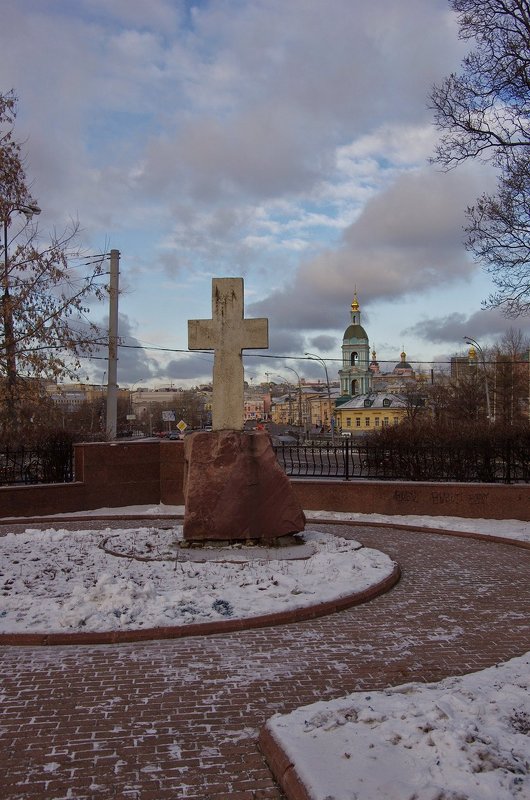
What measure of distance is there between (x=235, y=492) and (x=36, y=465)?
7379 millimetres

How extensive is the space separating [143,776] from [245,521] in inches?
214

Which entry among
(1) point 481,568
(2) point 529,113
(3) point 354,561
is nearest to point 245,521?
(3) point 354,561

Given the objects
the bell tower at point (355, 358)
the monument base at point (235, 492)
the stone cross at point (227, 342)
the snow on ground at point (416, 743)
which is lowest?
the snow on ground at point (416, 743)

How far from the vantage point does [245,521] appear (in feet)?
28.0

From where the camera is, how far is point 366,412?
85312 mm

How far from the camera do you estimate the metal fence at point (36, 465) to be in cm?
1350

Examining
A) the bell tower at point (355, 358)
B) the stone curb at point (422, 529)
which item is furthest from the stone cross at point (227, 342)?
the bell tower at point (355, 358)

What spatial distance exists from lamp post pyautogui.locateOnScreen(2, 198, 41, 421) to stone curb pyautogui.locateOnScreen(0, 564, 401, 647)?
8.86 meters

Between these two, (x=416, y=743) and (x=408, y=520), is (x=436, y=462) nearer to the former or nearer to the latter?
(x=408, y=520)

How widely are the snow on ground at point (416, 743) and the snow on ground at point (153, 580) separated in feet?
7.15

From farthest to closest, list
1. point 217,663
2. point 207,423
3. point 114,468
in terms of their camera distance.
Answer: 1. point 207,423
2. point 114,468
3. point 217,663

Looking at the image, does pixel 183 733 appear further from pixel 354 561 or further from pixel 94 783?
pixel 354 561

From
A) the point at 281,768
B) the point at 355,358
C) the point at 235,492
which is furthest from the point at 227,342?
the point at 355,358

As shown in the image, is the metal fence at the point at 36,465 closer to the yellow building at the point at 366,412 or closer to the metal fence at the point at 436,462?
the metal fence at the point at 436,462
